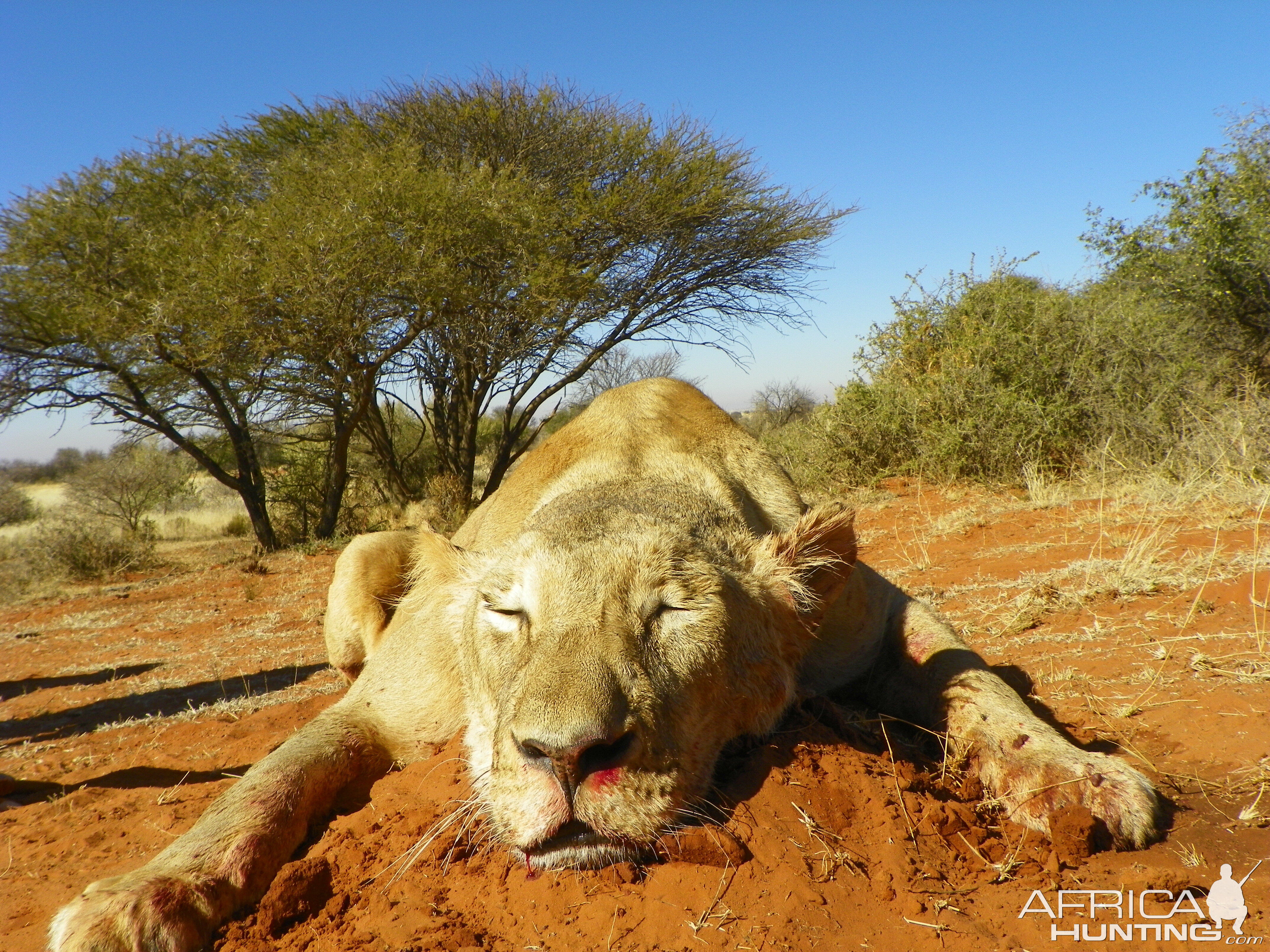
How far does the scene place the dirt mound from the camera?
6.64 ft

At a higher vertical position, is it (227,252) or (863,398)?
(227,252)

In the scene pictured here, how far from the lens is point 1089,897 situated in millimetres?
2072

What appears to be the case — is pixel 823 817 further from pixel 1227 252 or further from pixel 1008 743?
pixel 1227 252

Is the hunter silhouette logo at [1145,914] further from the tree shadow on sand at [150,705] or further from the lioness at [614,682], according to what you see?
the tree shadow on sand at [150,705]

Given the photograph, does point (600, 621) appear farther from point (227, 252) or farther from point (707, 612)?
point (227, 252)

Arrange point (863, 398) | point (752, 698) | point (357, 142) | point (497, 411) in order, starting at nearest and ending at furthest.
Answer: point (752, 698), point (863, 398), point (357, 142), point (497, 411)

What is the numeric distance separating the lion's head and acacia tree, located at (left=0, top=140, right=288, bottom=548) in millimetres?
12417

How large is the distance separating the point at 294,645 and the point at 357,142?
12176 mm

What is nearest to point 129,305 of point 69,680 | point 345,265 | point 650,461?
point 345,265

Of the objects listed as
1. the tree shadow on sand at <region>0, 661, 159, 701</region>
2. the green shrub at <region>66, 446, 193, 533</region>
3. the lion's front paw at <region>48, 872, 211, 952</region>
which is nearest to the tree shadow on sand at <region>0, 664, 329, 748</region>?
the tree shadow on sand at <region>0, 661, 159, 701</region>

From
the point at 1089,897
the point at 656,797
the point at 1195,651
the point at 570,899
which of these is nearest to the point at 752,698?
the point at 656,797

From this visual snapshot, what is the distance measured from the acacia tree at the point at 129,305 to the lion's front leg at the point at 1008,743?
12.7m

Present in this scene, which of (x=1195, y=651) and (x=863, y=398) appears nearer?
(x=1195, y=651)

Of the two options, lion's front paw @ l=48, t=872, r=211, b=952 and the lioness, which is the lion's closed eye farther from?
lion's front paw @ l=48, t=872, r=211, b=952
